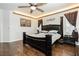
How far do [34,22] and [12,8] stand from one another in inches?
19.2

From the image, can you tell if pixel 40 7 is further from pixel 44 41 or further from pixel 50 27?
pixel 44 41

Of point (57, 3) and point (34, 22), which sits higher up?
point (57, 3)

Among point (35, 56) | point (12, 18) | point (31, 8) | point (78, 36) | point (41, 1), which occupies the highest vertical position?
point (41, 1)

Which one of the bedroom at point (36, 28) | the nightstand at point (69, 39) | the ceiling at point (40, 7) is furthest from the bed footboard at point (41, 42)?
the ceiling at point (40, 7)

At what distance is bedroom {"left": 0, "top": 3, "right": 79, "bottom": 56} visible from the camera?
6.56ft

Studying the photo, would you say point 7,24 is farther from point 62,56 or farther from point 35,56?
point 62,56

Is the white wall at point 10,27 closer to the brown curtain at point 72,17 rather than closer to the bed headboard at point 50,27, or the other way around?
the bed headboard at point 50,27

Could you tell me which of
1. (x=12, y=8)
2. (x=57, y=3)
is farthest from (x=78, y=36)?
(x=12, y=8)

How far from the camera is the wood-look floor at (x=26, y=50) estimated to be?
1.99 m

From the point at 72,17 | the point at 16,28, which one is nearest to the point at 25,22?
the point at 16,28

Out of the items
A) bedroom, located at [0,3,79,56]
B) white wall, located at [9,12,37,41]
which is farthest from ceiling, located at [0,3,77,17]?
white wall, located at [9,12,37,41]

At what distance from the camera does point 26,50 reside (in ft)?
6.73

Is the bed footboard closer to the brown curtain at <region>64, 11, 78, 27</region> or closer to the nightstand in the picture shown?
the nightstand

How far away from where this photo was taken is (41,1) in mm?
2010
